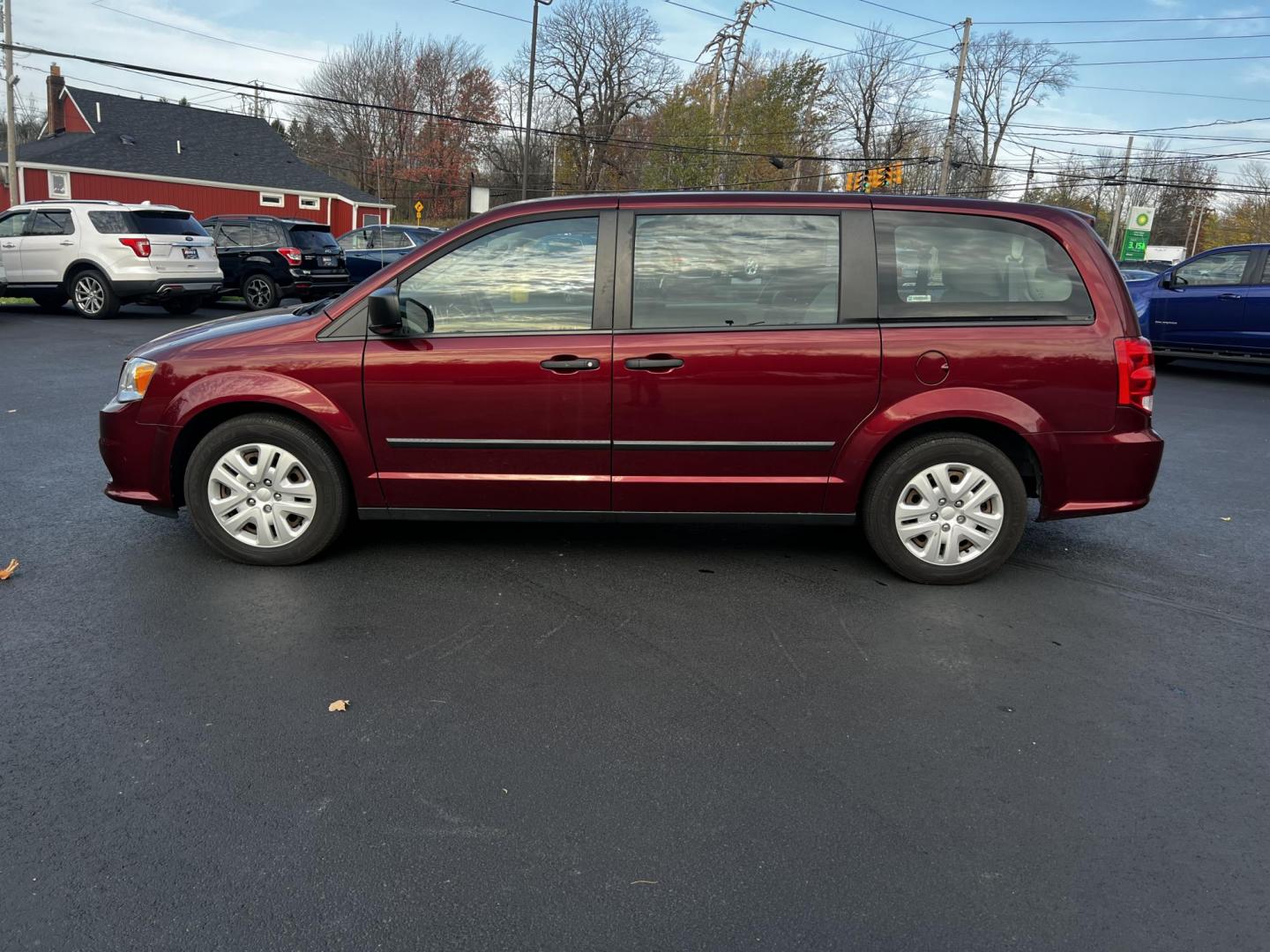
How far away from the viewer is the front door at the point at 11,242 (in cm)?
1554

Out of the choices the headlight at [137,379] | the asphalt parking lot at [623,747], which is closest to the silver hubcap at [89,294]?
the asphalt parking lot at [623,747]

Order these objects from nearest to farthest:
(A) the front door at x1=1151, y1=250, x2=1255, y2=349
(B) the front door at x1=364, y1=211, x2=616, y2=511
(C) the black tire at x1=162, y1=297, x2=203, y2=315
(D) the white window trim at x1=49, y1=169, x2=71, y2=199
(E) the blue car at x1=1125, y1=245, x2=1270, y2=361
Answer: (B) the front door at x1=364, y1=211, x2=616, y2=511 < (E) the blue car at x1=1125, y1=245, x2=1270, y2=361 < (A) the front door at x1=1151, y1=250, x2=1255, y2=349 < (C) the black tire at x1=162, y1=297, x2=203, y2=315 < (D) the white window trim at x1=49, y1=169, x2=71, y2=199

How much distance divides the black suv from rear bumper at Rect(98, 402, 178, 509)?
13.9 meters

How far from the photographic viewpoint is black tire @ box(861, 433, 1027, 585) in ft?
14.4

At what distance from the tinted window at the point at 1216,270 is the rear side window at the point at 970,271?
1024 cm

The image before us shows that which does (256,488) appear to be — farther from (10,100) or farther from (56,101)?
(56,101)

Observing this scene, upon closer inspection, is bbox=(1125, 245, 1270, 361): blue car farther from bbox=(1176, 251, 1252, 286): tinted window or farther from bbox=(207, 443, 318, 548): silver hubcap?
bbox=(207, 443, 318, 548): silver hubcap

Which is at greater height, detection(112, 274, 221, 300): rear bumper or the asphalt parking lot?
detection(112, 274, 221, 300): rear bumper

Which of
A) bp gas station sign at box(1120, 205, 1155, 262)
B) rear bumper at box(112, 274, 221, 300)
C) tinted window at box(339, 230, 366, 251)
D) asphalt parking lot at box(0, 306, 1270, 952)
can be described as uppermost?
bp gas station sign at box(1120, 205, 1155, 262)

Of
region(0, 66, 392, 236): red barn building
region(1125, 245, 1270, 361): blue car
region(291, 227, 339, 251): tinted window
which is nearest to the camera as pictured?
region(1125, 245, 1270, 361): blue car

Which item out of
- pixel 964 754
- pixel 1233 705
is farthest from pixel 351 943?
pixel 1233 705

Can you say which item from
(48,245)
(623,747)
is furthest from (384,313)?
(48,245)

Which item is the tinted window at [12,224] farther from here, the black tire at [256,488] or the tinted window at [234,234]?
the black tire at [256,488]

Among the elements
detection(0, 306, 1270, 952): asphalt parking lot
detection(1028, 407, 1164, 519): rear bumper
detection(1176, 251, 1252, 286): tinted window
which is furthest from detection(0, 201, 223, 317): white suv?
detection(1176, 251, 1252, 286): tinted window
